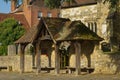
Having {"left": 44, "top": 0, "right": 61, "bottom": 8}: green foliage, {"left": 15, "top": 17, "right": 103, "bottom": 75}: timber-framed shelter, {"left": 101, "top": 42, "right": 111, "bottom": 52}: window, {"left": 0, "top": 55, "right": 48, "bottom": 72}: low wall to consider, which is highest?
{"left": 44, "top": 0, "right": 61, "bottom": 8}: green foliage

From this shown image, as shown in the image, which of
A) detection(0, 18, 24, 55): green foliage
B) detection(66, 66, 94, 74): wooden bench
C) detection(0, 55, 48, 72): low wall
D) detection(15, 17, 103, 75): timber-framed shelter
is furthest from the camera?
detection(0, 18, 24, 55): green foliage

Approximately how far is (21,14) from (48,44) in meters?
54.9

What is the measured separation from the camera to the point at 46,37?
40750 millimetres

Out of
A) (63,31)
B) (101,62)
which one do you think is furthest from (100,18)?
(101,62)

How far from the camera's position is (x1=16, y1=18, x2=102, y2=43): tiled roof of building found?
38875mm

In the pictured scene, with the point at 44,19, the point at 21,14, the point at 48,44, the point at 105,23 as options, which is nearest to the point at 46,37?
the point at 44,19

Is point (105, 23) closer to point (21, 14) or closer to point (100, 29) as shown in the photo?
point (100, 29)

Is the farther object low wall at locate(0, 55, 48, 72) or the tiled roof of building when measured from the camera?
low wall at locate(0, 55, 48, 72)

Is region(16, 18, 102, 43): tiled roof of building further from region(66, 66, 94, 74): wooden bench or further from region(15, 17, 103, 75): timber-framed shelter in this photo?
region(66, 66, 94, 74): wooden bench

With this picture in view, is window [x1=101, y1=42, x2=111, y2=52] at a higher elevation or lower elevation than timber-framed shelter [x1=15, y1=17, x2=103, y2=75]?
lower

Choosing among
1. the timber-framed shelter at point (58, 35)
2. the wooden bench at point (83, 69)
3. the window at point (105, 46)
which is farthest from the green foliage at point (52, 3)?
the window at point (105, 46)

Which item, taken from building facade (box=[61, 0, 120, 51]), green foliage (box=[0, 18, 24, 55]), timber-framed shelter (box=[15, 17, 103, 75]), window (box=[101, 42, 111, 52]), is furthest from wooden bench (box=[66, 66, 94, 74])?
green foliage (box=[0, 18, 24, 55])

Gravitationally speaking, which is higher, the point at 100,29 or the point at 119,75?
the point at 100,29

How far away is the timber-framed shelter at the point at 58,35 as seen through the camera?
1513 inches
